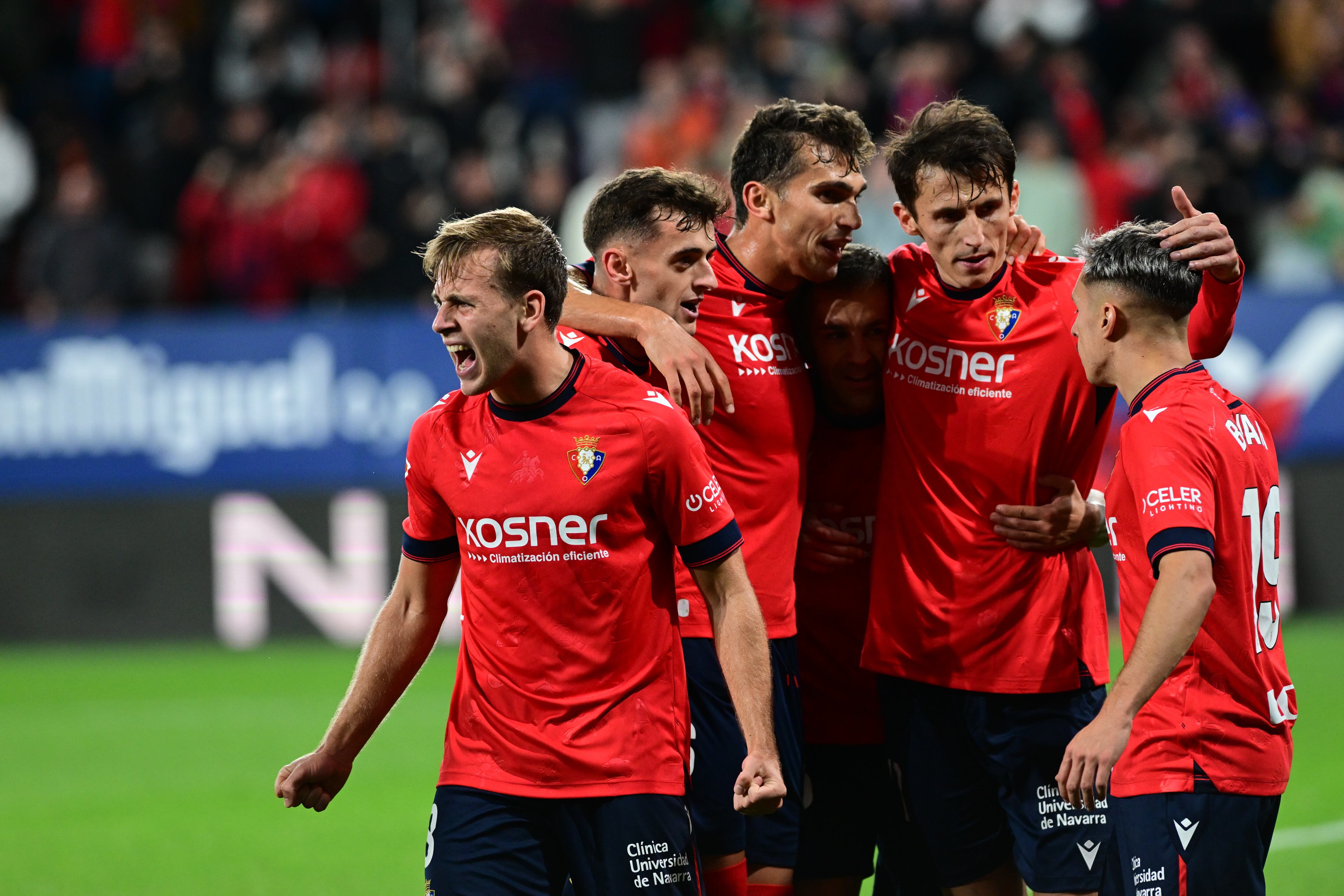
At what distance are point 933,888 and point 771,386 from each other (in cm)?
179

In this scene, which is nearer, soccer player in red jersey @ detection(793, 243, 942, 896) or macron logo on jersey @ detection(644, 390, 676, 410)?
macron logo on jersey @ detection(644, 390, 676, 410)

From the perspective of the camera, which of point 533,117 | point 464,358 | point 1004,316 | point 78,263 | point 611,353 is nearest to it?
point 464,358

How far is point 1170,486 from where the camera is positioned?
407cm

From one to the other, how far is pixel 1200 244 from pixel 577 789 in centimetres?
209

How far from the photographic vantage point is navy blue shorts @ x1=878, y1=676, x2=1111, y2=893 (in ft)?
16.4

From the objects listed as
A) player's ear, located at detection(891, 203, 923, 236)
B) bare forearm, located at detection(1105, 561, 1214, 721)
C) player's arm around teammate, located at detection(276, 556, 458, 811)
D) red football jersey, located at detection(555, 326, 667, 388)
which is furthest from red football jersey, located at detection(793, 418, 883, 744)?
bare forearm, located at detection(1105, 561, 1214, 721)

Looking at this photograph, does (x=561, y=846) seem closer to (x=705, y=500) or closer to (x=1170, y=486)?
(x=705, y=500)

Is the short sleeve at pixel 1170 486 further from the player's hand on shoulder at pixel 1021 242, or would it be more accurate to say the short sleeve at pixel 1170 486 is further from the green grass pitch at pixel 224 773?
the green grass pitch at pixel 224 773

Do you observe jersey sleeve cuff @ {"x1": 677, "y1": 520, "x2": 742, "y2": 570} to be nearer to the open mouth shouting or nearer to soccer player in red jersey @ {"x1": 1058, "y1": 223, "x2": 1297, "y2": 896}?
the open mouth shouting

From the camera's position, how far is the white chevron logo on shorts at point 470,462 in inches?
169

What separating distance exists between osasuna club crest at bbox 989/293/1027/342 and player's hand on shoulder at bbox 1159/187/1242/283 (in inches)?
29.2

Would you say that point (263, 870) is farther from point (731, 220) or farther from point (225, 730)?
point (731, 220)

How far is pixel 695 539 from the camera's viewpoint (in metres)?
4.25

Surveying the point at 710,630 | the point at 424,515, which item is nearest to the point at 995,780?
the point at 710,630
